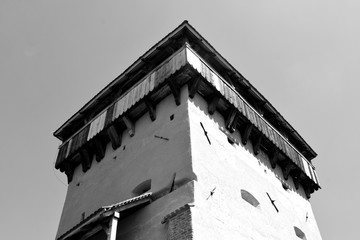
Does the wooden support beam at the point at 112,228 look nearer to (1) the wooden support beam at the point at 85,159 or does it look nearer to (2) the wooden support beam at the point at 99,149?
(2) the wooden support beam at the point at 99,149

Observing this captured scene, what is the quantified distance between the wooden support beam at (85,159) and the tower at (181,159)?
0.14 feet

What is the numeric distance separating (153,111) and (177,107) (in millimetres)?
1252

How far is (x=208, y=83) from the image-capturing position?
1441 cm

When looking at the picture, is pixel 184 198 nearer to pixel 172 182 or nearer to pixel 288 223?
pixel 172 182

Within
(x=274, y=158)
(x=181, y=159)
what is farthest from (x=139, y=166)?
(x=274, y=158)

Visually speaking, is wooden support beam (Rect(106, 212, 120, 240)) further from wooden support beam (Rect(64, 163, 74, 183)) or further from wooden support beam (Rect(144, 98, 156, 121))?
wooden support beam (Rect(64, 163, 74, 183))

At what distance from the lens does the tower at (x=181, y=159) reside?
436 inches

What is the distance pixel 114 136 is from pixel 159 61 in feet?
12.6

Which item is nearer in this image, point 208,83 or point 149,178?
point 149,178

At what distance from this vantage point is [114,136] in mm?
15578

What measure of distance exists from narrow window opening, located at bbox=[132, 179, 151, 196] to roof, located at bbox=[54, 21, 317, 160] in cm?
571

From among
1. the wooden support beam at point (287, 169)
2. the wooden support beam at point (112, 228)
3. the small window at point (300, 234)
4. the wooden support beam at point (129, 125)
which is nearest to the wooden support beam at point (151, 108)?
the wooden support beam at point (129, 125)

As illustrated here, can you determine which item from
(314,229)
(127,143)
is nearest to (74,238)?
(127,143)

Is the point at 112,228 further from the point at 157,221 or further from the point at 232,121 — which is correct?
the point at 232,121
